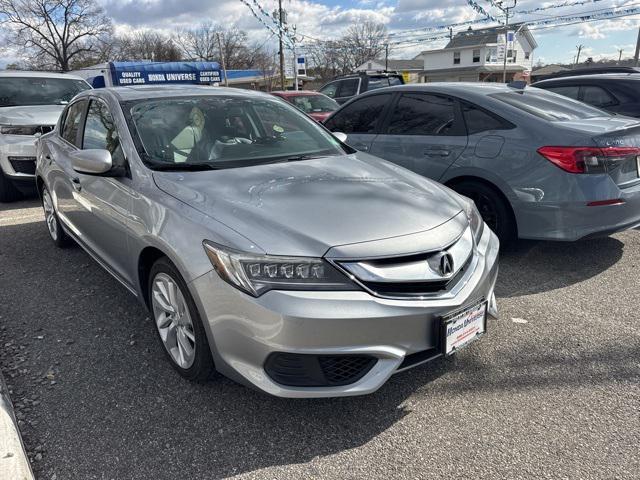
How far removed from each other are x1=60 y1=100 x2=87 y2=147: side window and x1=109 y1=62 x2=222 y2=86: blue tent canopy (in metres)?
27.3

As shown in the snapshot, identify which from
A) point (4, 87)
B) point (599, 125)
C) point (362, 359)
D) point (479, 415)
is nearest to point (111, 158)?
point (362, 359)

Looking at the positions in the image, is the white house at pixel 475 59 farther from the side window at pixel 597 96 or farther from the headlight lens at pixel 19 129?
the headlight lens at pixel 19 129

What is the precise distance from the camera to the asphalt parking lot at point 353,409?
7.23 feet

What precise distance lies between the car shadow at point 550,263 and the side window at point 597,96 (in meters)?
2.83

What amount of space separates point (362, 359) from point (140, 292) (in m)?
1.54

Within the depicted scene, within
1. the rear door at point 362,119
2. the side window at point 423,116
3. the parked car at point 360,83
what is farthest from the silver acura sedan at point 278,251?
the parked car at point 360,83

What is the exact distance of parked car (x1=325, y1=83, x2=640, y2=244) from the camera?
393 centimetres

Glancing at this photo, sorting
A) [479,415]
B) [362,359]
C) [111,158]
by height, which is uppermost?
[111,158]

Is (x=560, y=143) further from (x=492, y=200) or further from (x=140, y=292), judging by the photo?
(x=140, y=292)

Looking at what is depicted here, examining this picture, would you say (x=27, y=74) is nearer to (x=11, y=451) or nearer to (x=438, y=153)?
(x=438, y=153)

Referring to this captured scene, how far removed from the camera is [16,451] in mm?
2148

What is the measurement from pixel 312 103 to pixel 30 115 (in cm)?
698

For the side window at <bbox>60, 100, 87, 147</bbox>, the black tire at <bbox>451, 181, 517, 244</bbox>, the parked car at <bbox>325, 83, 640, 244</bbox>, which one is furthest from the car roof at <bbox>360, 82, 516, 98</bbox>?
the side window at <bbox>60, 100, 87, 147</bbox>

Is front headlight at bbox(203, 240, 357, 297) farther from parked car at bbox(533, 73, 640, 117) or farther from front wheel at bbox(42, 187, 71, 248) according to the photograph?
parked car at bbox(533, 73, 640, 117)
